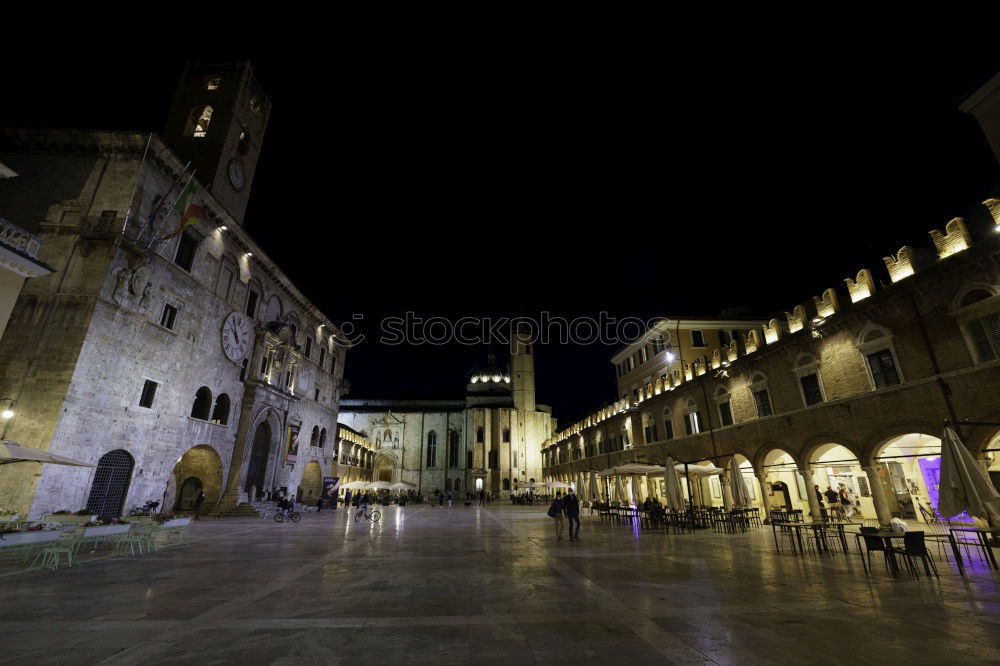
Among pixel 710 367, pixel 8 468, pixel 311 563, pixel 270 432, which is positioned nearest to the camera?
pixel 311 563

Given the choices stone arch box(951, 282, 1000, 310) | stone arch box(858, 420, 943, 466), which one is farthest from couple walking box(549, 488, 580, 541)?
stone arch box(951, 282, 1000, 310)

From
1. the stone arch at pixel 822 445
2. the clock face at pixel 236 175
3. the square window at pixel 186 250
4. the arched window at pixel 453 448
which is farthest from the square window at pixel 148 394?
the arched window at pixel 453 448

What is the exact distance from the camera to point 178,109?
30.5 meters

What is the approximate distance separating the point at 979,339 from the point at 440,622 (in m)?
15.7

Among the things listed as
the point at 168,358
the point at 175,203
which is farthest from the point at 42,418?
the point at 175,203

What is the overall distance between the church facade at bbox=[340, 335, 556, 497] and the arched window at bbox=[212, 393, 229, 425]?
40.8 m

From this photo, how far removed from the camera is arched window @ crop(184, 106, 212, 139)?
2983cm

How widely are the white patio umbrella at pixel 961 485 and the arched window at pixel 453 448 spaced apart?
200 ft

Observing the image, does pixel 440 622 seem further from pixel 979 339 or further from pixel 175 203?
pixel 175 203

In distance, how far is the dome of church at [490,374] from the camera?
7588cm

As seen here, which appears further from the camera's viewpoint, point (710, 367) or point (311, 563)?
point (710, 367)

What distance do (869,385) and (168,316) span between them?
3003 cm

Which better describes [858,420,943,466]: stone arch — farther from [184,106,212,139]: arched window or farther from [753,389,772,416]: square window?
[184,106,212,139]: arched window

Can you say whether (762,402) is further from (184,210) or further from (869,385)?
(184,210)
